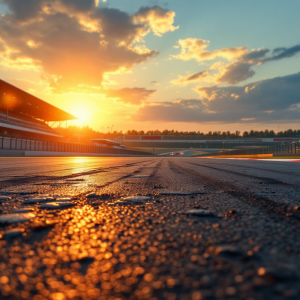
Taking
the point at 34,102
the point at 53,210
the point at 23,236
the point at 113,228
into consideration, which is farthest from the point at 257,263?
the point at 34,102

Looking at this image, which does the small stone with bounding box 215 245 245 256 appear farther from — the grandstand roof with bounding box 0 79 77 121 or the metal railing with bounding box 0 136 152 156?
the grandstand roof with bounding box 0 79 77 121

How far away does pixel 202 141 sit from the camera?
108375 mm

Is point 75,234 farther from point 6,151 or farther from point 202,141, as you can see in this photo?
point 202,141

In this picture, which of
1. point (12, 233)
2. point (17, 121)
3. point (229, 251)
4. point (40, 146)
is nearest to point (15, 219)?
point (12, 233)

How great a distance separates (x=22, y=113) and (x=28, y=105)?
11.1ft

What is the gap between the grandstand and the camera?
39.2 meters

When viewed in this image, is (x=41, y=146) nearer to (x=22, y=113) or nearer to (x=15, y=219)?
(x=22, y=113)

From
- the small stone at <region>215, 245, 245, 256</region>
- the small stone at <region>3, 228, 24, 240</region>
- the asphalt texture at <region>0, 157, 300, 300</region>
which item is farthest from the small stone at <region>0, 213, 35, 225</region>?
the small stone at <region>215, 245, 245, 256</region>

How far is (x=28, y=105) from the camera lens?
156 feet

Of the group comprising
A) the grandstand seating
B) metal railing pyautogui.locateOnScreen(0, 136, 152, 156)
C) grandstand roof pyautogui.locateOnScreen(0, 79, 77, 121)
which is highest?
grandstand roof pyautogui.locateOnScreen(0, 79, 77, 121)

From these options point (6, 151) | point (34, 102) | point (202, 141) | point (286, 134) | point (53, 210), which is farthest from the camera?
point (286, 134)

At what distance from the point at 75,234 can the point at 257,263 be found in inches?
22.7

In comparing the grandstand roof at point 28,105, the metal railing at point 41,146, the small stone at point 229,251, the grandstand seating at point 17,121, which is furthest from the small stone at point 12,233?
the grandstand roof at point 28,105

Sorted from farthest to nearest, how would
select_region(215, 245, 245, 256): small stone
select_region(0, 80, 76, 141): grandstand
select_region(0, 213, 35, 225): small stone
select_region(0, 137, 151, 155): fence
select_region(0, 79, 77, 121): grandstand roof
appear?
select_region(0, 79, 77, 121): grandstand roof
select_region(0, 80, 76, 141): grandstand
select_region(0, 137, 151, 155): fence
select_region(0, 213, 35, 225): small stone
select_region(215, 245, 245, 256): small stone
